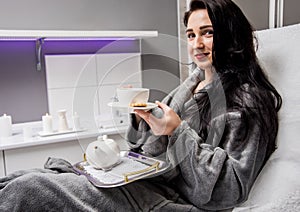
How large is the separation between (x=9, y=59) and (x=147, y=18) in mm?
978

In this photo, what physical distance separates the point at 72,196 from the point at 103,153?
0.15 meters

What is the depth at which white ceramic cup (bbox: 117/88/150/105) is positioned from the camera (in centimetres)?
80

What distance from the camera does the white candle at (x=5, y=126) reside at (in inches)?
67.6

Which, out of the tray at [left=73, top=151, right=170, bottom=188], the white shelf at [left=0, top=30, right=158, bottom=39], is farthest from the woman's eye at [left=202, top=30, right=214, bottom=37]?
the white shelf at [left=0, top=30, right=158, bottom=39]

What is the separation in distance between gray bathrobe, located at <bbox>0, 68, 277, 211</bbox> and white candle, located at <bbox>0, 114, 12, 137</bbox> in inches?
36.5

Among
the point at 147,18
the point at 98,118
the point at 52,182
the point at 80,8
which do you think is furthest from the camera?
the point at 147,18

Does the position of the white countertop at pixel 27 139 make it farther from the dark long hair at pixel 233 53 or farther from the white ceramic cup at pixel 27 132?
Answer: the dark long hair at pixel 233 53

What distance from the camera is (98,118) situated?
940 mm

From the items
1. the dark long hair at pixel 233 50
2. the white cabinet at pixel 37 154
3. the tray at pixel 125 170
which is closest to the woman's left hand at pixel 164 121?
the tray at pixel 125 170

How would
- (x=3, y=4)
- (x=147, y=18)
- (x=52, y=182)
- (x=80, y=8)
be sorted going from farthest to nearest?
1. (x=147, y=18)
2. (x=80, y=8)
3. (x=3, y=4)
4. (x=52, y=182)

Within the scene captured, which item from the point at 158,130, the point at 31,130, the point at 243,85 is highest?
the point at 243,85

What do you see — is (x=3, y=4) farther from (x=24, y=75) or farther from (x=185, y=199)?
(x=185, y=199)

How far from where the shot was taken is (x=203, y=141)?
3.13ft

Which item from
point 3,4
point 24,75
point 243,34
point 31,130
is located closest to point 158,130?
point 243,34
